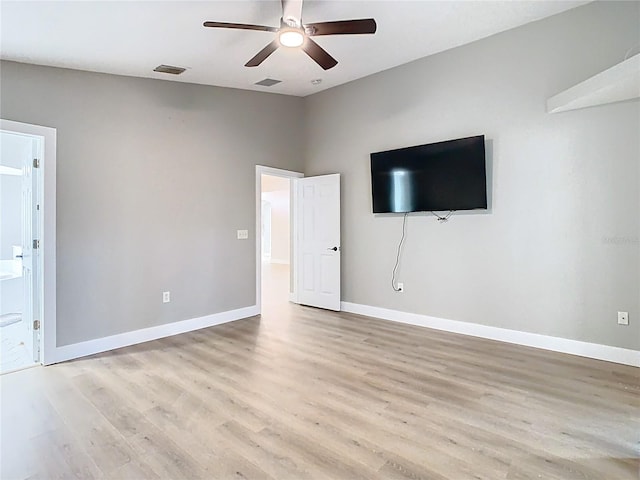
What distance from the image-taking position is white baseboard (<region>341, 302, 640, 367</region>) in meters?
3.46

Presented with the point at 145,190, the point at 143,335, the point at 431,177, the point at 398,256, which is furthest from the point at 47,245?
the point at 431,177

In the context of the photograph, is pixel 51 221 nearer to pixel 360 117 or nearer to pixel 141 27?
pixel 141 27

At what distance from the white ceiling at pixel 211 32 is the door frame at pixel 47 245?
0.81 metres

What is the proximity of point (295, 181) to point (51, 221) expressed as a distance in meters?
3.52

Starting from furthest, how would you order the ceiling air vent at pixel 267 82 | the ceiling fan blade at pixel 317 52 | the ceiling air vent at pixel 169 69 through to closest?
the ceiling air vent at pixel 267 82, the ceiling air vent at pixel 169 69, the ceiling fan blade at pixel 317 52

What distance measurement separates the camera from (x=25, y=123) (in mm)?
3350

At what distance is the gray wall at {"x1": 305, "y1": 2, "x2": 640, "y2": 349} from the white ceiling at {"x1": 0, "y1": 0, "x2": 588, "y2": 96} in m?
0.38

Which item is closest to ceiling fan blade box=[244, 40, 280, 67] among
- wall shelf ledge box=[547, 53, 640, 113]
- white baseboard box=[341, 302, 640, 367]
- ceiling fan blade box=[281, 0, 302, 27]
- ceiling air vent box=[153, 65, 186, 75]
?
ceiling fan blade box=[281, 0, 302, 27]

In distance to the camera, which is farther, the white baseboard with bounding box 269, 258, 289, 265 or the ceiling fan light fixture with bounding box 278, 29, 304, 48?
the white baseboard with bounding box 269, 258, 289, 265

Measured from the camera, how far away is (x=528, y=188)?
393cm

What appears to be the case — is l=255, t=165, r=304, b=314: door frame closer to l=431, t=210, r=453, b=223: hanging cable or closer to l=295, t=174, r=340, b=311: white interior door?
l=295, t=174, r=340, b=311: white interior door

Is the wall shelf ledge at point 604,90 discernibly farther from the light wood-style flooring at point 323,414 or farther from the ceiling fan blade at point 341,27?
the light wood-style flooring at point 323,414

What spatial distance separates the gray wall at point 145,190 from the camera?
11.9ft

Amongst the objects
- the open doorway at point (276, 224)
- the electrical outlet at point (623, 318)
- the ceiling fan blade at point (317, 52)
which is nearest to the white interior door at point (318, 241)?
the ceiling fan blade at point (317, 52)
